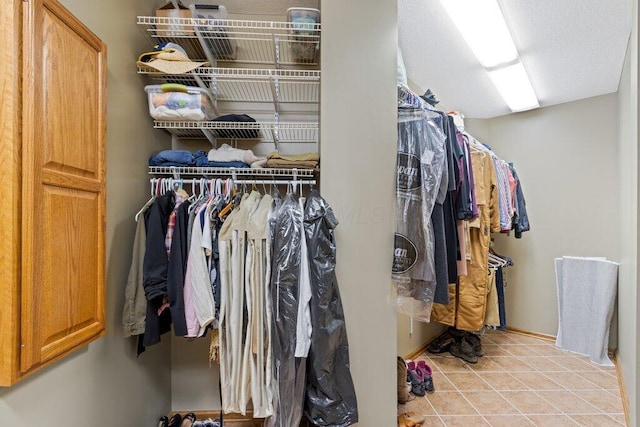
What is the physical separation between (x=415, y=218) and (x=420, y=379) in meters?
1.40

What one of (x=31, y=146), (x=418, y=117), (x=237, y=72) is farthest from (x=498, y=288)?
(x=31, y=146)

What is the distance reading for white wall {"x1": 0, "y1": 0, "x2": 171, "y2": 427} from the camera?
41.1 inches

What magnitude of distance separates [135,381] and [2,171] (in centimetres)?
123

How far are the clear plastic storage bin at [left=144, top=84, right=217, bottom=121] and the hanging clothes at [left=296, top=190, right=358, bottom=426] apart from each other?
85 centimetres

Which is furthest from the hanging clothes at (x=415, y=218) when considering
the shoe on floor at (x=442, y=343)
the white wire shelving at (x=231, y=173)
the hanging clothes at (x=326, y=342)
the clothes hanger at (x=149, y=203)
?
the shoe on floor at (x=442, y=343)

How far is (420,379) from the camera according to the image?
226 cm

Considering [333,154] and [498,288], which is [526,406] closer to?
[498,288]

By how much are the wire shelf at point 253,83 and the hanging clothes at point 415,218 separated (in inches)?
28.5

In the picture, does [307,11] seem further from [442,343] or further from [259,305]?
[442,343]

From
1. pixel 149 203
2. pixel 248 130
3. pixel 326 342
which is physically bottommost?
pixel 326 342

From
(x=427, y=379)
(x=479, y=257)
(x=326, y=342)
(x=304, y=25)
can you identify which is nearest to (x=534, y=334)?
(x=479, y=257)

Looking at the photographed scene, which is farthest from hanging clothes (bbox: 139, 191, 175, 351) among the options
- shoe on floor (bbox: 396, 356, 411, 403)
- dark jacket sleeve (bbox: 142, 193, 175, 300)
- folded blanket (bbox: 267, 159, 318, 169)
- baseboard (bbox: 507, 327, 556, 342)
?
baseboard (bbox: 507, 327, 556, 342)

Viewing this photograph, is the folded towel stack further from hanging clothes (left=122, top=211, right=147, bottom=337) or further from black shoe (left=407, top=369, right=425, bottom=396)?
black shoe (left=407, top=369, right=425, bottom=396)

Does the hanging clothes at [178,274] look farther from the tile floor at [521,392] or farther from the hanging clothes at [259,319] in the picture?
the tile floor at [521,392]
